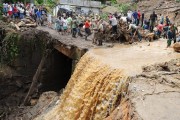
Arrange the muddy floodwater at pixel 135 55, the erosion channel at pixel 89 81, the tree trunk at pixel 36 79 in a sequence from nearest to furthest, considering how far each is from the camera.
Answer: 1. the erosion channel at pixel 89 81
2. the muddy floodwater at pixel 135 55
3. the tree trunk at pixel 36 79

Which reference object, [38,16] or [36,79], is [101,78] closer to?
[36,79]

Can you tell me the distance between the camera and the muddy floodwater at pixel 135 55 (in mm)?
14050

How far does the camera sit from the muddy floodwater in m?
14.1

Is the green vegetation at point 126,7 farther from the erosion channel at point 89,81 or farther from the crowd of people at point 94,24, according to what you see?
the erosion channel at point 89,81

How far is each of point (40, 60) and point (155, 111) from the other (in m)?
13.8

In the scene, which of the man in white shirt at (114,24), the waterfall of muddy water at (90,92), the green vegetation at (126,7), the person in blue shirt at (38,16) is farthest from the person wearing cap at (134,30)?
the green vegetation at (126,7)

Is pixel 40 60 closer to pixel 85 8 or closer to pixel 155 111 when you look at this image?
pixel 85 8

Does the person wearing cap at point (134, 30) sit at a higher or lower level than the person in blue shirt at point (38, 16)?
lower

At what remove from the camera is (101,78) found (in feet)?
44.2

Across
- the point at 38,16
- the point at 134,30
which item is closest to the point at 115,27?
the point at 134,30

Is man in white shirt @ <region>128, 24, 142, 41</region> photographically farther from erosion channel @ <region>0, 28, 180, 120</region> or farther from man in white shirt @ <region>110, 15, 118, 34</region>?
erosion channel @ <region>0, 28, 180, 120</region>

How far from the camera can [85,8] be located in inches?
1265

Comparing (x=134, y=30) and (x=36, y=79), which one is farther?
Answer: (x=134, y=30)

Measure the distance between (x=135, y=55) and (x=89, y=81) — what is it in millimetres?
3184
